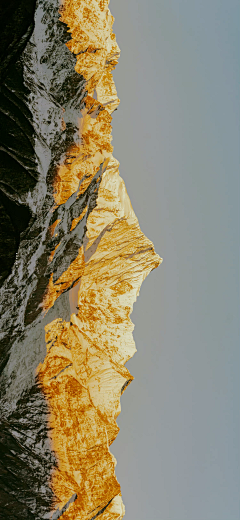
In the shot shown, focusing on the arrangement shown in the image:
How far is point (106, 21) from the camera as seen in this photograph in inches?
176

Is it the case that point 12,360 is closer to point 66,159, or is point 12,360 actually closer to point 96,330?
point 96,330

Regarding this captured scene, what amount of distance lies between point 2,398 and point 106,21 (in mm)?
4676

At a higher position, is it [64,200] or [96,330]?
[64,200]

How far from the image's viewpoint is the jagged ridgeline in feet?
11.2

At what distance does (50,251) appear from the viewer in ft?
12.5

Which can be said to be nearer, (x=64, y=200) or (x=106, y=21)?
(x=64, y=200)

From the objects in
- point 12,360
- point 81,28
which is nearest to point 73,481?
point 12,360

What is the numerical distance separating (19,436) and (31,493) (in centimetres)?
66

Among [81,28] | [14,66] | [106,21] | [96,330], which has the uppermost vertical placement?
[106,21]

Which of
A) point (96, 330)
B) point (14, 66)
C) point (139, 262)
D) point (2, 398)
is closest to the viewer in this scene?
point (14, 66)

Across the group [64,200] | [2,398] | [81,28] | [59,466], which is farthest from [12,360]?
[81,28]

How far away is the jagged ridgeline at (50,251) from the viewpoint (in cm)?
343

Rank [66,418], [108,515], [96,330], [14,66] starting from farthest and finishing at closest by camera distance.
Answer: [96,330]
[108,515]
[66,418]
[14,66]

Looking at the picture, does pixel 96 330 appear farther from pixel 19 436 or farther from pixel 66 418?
pixel 19 436
